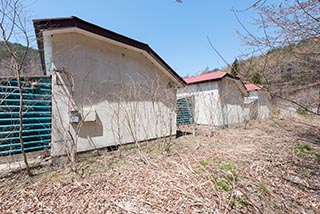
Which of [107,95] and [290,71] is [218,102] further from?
[107,95]

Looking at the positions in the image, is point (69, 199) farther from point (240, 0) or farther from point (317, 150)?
point (317, 150)

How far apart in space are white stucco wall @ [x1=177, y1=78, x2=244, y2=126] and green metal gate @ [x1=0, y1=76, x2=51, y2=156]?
7.61 meters

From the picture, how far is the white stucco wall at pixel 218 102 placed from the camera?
1153 centimetres

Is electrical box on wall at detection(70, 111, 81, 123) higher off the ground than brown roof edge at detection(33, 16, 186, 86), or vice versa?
brown roof edge at detection(33, 16, 186, 86)

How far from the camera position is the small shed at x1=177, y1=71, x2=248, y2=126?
11373mm

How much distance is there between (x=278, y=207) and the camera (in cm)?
293

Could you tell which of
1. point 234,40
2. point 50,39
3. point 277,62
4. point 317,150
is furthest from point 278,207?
point 50,39

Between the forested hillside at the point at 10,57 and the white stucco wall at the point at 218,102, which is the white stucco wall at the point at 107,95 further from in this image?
the white stucco wall at the point at 218,102

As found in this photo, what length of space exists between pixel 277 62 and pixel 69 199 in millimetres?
5098

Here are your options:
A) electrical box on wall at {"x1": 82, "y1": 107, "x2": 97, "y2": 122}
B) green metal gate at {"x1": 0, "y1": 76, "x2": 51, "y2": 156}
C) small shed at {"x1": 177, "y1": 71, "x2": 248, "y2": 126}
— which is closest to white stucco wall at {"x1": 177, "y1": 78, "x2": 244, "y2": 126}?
small shed at {"x1": 177, "y1": 71, "x2": 248, "y2": 126}

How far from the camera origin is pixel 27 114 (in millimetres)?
4301

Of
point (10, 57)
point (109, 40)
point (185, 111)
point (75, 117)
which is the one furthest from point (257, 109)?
point (10, 57)

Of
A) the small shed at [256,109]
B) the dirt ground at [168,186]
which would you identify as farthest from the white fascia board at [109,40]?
the small shed at [256,109]

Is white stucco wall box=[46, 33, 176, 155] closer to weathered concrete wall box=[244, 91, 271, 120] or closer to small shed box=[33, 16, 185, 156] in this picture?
small shed box=[33, 16, 185, 156]
